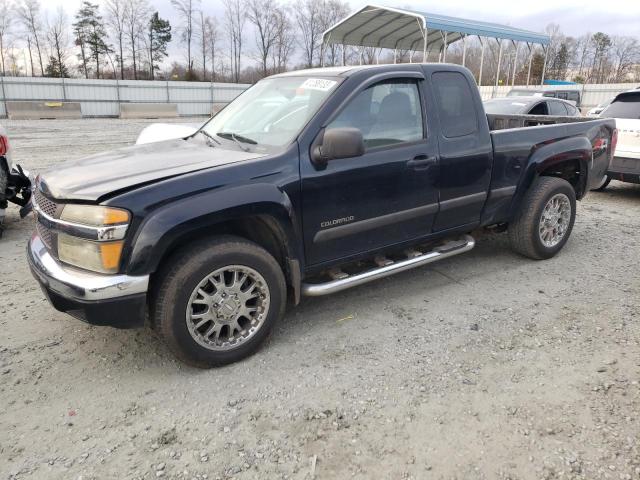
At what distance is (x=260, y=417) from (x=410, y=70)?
2.84 meters

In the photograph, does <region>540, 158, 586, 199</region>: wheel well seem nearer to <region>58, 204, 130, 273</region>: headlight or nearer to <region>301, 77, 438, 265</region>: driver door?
<region>301, 77, 438, 265</region>: driver door

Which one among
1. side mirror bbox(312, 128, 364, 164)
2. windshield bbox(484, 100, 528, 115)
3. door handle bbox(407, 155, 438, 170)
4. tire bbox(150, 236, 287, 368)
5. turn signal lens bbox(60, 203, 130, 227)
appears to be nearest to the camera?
turn signal lens bbox(60, 203, 130, 227)

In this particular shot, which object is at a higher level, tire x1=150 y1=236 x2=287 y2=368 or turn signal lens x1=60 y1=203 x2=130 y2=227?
turn signal lens x1=60 y1=203 x2=130 y2=227

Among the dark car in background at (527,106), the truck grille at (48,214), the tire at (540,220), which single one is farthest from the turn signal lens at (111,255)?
the dark car in background at (527,106)

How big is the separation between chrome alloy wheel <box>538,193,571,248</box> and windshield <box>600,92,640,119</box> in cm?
408

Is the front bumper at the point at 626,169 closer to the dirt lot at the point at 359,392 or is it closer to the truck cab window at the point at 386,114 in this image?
the dirt lot at the point at 359,392

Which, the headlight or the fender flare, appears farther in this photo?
the fender flare

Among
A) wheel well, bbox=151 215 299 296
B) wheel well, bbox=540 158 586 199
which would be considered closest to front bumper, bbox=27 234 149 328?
wheel well, bbox=151 215 299 296

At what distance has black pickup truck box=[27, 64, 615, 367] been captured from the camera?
2795 mm

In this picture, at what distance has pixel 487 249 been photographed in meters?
5.52

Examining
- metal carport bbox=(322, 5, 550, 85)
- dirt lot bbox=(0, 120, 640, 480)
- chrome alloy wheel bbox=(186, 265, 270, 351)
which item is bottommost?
dirt lot bbox=(0, 120, 640, 480)

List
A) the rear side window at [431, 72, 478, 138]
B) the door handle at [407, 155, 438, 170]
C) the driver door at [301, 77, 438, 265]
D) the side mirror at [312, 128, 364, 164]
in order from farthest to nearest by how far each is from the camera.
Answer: the rear side window at [431, 72, 478, 138] → the door handle at [407, 155, 438, 170] → the driver door at [301, 77, 438, 265] → the side mirror at [312, 128, 364, 164]

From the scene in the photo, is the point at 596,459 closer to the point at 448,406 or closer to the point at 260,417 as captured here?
the point at 448,406

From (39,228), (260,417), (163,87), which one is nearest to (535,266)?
(260,417)
